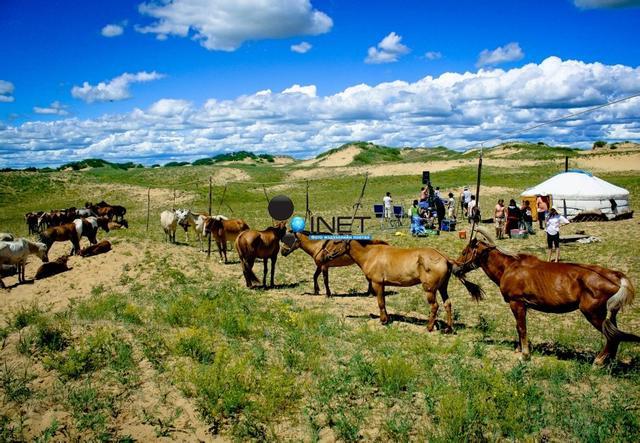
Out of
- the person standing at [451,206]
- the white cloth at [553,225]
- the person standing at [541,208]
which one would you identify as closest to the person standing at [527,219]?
the person standing at [541,208]

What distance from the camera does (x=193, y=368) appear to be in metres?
7.23

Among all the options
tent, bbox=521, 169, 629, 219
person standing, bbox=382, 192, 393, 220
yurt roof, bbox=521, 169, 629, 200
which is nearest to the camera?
tent, bbox=521, 169, 629, 219

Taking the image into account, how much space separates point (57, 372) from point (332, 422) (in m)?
4.37

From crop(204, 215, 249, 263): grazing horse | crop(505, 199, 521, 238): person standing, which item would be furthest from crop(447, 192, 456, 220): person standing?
crop(204, 215, 249, 263): grazing horse

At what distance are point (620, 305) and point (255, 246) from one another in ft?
32.2

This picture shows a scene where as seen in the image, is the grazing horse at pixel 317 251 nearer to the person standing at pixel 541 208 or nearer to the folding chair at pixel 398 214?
the folding chair at pixel 398 214

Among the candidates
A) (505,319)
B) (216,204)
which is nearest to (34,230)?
(216,204)

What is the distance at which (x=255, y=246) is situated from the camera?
14461 millimetres

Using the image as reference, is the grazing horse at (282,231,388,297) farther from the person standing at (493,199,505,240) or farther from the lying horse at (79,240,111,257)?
the person standing at (493,199,505,240)

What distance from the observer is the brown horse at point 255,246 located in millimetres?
14414

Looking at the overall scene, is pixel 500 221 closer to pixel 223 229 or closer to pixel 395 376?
pixel 223 229

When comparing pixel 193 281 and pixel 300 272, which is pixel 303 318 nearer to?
pixel 193 281

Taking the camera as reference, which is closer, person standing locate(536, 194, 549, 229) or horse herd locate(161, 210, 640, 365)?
horse herd locate(161, 210, 640, 365)

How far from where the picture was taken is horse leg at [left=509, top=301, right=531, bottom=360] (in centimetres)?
823
